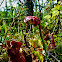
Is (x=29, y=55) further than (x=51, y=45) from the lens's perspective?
No

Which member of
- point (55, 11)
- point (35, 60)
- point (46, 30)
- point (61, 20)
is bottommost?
point (35, 60)

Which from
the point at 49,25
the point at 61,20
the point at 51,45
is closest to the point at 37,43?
the point at 51,45

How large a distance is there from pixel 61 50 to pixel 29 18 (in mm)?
400

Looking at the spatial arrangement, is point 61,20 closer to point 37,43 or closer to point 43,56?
point 37,43

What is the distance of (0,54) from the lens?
2.48 ft

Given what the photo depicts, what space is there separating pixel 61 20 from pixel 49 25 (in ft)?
0.97

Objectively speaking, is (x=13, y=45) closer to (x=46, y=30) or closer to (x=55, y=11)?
(x=55, y=11)

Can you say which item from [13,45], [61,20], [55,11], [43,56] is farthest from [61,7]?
[13,45]

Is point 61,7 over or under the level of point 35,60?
over

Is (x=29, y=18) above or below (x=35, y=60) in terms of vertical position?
above

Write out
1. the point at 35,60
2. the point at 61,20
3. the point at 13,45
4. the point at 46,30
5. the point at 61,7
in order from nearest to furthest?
the point at 13,45 → the point at 35,60 → the point at 61,7 → the point at 61,20 → the point at 46,30

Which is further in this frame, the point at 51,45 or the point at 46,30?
the point at 46,30

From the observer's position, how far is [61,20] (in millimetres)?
1272

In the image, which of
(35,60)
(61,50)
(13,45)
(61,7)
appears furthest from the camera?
(61,7)
